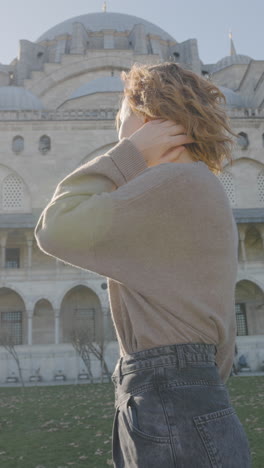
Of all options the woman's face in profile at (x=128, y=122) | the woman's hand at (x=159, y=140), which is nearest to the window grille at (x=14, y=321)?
the woman's face in profile at (x=128, y=122)

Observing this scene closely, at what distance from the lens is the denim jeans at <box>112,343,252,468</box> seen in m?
1.21

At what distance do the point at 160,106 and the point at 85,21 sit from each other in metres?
52.1

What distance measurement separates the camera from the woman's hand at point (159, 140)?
154 cm

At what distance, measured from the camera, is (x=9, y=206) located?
25906 millimetres

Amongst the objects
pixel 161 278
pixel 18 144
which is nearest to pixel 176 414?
pixel 161 278

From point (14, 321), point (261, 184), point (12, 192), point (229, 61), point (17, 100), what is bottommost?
point (14, 321)

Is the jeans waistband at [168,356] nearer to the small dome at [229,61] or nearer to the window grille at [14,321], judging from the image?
the window grille at [14,321]

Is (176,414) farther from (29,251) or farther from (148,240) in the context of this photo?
(29,251)

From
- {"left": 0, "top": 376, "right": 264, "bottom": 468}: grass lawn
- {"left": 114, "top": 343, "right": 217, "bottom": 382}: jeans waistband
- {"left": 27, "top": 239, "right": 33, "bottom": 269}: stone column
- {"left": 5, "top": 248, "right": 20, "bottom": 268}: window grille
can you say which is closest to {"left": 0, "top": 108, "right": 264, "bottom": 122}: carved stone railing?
{"left": 5, "top": 248, "right": 20, "bottom": 268}: window grille

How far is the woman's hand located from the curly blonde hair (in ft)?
0.09

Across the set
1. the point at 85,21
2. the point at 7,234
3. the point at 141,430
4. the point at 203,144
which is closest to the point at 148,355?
the point at 141,430

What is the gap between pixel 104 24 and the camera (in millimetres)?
47312

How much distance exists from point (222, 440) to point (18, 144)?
27141mm

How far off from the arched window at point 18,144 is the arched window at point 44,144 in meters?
1.15
